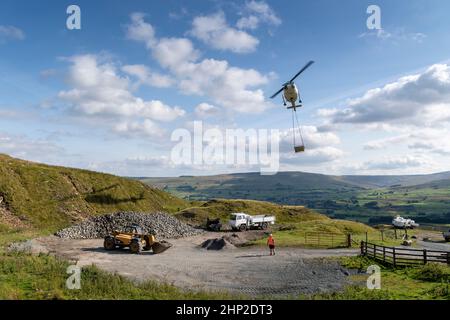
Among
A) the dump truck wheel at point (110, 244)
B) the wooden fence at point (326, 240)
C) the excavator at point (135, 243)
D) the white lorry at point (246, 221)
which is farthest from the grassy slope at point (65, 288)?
the white lorry at point (246, 221)

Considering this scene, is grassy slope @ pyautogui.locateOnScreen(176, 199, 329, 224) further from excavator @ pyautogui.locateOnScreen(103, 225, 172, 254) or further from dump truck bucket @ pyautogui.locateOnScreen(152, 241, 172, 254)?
dump truck bucket @ pyautogui.locateOnScreen(152, 241, 172, 254)

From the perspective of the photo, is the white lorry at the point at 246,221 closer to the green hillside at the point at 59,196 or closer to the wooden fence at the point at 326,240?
the wooden fence at the point at 326,240

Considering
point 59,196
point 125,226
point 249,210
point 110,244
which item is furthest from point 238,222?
point 59,196

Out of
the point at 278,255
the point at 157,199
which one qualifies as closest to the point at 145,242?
the point at 278,255

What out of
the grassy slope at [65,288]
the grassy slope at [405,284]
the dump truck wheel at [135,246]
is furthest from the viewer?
the dump truck wheel at [135,246]

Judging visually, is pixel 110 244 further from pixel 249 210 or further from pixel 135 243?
pixel 249 210
